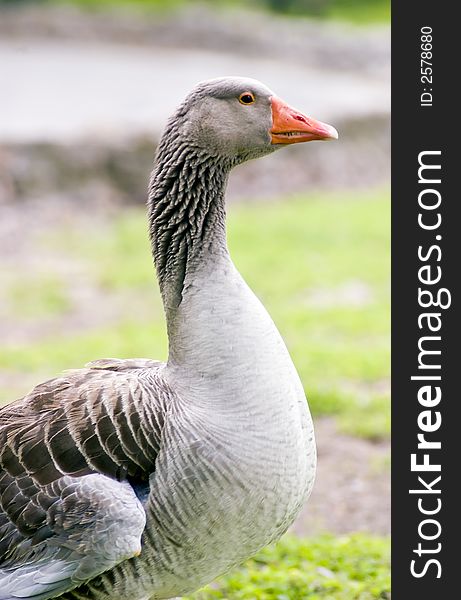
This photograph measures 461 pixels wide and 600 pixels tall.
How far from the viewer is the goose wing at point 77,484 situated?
3693mm

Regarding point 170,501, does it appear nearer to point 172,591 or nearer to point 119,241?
point 172,591

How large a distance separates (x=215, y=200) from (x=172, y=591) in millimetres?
1629

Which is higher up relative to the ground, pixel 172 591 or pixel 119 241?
pixel 119 241

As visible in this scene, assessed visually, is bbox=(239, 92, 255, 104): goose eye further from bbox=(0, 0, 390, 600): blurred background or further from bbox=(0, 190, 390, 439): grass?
bbox=(0, 190, 390, 439): grass

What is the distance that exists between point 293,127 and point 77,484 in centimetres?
169

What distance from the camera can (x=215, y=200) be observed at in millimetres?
4137

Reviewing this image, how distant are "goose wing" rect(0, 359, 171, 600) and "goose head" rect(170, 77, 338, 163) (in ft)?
3.35

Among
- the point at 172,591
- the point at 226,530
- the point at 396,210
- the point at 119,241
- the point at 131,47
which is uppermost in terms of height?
the point at 131,47

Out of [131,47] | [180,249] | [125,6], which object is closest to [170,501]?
[180,249]

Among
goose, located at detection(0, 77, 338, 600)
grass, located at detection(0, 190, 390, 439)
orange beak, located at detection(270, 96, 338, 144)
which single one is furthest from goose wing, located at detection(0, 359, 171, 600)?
grass, located at detection(0, 190, 390, 439)

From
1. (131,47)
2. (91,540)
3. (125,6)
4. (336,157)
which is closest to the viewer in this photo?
(91,540)

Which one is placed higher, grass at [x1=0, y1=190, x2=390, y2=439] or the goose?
grass at [x1=0, y1=190, x2=390, y2=439]

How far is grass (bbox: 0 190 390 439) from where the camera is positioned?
331 inches

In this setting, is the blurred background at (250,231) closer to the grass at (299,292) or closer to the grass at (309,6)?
the grass at (299,292)
